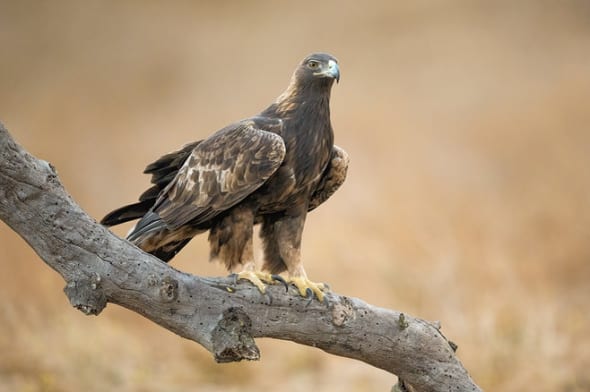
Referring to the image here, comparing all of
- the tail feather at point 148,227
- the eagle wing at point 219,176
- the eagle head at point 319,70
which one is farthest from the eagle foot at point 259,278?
the eagle head at point 319,70

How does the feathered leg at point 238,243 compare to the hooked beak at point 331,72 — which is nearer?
the feathered leg at point 238,243

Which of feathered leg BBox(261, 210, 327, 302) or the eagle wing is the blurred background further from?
the eagle wing

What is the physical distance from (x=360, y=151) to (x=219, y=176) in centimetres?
521

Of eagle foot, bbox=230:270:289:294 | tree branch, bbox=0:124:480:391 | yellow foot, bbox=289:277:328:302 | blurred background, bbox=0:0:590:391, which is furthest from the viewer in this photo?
blurred background, bbox=0:0:590:391

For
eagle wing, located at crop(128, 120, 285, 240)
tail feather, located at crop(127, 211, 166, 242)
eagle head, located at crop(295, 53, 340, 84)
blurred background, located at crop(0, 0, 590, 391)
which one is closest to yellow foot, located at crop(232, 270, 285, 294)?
eagle wing, located at crop(128, 120, 285, 240)

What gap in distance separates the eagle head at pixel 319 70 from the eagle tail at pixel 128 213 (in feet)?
3.01

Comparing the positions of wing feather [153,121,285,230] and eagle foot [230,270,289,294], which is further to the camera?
wing feather [153,121,285,230]

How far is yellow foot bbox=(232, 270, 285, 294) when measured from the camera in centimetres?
358

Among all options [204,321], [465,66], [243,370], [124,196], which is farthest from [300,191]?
[465,66]

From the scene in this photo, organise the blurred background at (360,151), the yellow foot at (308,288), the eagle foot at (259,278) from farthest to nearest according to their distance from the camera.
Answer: the blurred background at (360,151), the yellow foot at (308,288), the eagle foot at (259,278)

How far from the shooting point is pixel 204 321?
3.30 m

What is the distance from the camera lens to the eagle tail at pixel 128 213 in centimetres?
395

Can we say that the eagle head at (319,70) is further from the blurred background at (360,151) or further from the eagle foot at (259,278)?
the blurred background at (360,151)

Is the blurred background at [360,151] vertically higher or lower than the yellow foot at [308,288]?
higher
